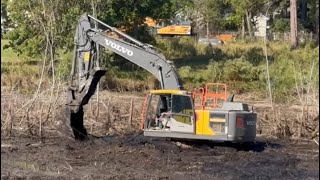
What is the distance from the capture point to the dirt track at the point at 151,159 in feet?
38.2

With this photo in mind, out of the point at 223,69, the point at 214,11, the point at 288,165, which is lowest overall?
the point at 288,165

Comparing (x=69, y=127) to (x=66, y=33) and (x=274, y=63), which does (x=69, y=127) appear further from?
(x=274, y=63)

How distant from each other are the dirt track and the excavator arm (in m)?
0.76

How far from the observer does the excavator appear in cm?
1397

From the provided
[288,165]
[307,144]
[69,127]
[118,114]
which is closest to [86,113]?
[118,114]

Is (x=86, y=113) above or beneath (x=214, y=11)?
beneath

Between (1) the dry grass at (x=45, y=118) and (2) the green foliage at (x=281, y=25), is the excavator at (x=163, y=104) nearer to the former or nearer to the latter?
(1) the dry grass at (x=45, y=118)

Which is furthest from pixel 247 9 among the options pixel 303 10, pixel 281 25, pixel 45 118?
pixel 45 118

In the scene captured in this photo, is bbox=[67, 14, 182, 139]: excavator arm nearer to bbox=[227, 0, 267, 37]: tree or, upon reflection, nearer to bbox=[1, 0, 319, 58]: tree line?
bbox=[1, 0, 319, 58]: tree line

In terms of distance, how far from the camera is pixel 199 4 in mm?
33938

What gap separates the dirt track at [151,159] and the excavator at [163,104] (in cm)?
41

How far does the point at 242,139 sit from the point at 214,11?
22411 millimetres

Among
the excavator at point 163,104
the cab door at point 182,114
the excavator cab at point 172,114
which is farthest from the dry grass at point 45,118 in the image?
the cab door at point 182,114

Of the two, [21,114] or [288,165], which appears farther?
[21,114]
